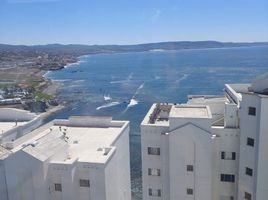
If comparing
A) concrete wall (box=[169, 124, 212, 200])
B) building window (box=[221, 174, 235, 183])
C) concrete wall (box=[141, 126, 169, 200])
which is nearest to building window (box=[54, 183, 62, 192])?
concrete wall (box=[141, 126, 169, 200])

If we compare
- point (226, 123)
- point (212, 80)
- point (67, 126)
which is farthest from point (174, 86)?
point (226, 123)

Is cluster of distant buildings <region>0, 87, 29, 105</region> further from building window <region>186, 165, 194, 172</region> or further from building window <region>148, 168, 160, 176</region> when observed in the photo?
building window <region>186, 165, 194, 172</region>

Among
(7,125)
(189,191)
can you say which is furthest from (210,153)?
(7,125)

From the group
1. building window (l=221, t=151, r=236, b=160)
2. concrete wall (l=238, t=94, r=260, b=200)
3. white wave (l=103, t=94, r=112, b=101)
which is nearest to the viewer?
concrete wall (l=238, t=94, r=260, b=200)

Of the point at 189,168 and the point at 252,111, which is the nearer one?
the point at 252,111

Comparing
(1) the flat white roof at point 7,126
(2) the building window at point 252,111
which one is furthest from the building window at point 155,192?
(1) the flat white roof at point 7,126

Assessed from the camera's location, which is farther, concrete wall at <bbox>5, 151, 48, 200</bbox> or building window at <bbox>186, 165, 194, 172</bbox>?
building window at <bbox>186, 165, 194, 172</bbox>

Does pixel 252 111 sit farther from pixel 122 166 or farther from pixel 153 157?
pixel 122 166
